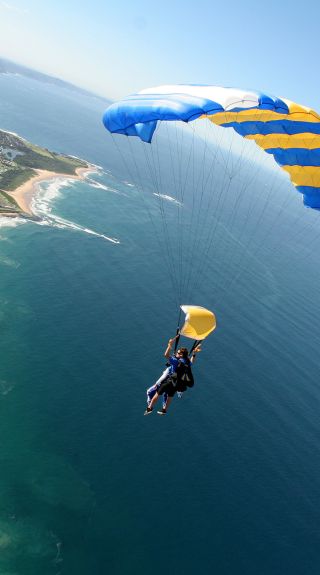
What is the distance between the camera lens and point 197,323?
14.9m

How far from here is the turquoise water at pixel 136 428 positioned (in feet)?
84.8

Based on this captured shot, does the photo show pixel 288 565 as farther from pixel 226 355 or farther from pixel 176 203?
pixel 176 203

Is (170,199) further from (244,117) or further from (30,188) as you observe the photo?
(244,117)

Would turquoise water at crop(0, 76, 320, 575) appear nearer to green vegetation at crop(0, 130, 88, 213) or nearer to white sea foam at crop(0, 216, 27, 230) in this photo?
white sea foam at crop(0, 216, 27, 230)

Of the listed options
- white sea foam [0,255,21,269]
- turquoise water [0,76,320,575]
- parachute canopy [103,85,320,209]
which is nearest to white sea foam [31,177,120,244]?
Result: turquoise water [0,76,320,575]

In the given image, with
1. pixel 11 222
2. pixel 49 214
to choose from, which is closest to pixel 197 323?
pixel 11 222

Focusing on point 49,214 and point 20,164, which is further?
point 20,164

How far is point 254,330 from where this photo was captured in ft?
182

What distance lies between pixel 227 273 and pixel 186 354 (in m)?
57.2

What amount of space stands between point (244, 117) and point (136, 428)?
948 inches

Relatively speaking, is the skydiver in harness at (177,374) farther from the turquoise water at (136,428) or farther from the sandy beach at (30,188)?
the sandy beach at (30,188)

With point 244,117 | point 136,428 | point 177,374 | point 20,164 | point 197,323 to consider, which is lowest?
point 20,164

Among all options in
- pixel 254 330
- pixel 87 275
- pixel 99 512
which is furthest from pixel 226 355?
pixel 99 512

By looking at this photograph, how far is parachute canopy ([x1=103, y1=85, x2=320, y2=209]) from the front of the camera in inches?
546
